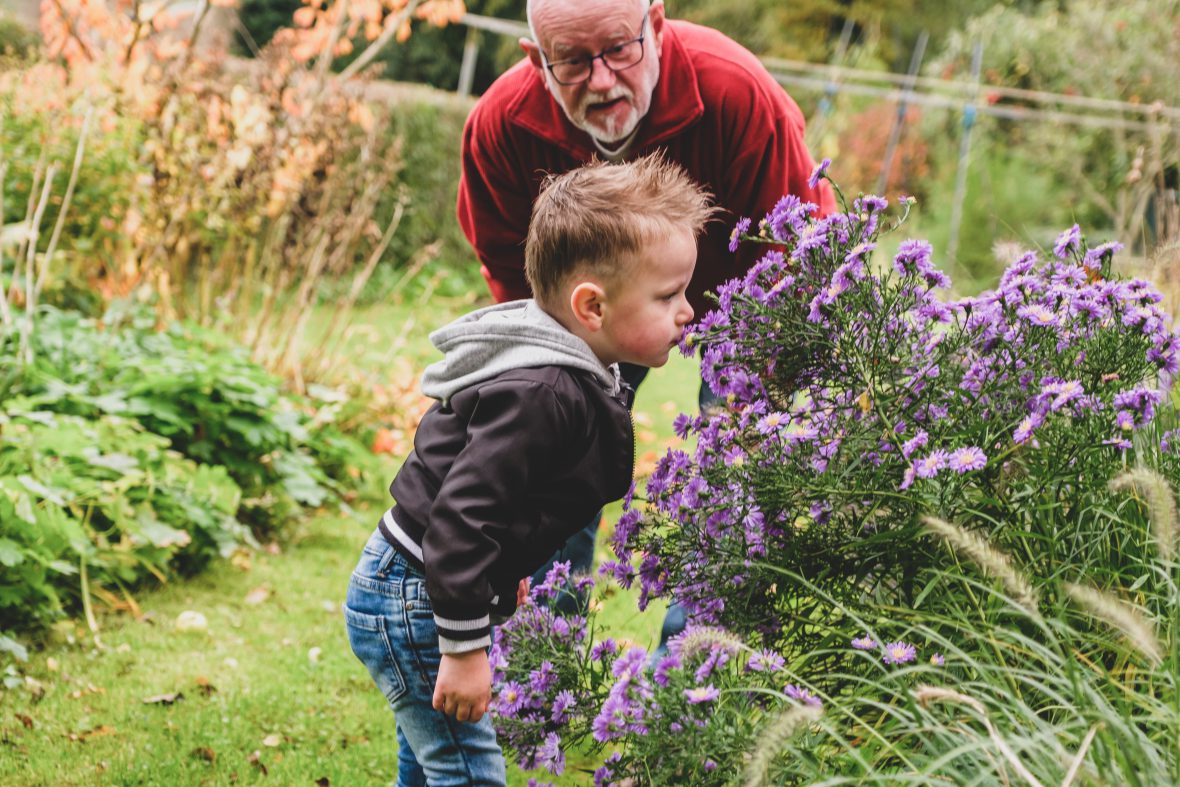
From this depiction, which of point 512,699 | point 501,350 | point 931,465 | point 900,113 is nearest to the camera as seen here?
point 931,465

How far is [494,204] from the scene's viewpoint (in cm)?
319

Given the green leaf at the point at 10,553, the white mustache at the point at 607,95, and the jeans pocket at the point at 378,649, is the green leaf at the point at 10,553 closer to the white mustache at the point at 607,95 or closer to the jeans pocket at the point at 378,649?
the jeans pocket at the point at 378,649

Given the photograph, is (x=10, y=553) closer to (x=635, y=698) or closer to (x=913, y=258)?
(x=635, y=698)

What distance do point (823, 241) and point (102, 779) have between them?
2225 mm

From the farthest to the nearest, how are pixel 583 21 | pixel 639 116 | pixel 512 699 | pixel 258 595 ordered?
pixel 258 595 → pixel 639 116 → pixel 583 21 → pixel 512 699

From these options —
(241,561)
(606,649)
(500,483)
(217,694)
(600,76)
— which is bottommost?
(241,561)

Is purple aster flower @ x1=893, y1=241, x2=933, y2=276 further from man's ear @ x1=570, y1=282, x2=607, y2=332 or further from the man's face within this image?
the man's face

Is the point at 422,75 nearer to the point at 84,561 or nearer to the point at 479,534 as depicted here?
the point at 84,561

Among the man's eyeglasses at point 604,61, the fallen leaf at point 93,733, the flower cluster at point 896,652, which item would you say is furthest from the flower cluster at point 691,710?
the fallen leaf at point 93,733

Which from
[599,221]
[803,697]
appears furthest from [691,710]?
[599,221]

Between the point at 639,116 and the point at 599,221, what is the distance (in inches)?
33.1

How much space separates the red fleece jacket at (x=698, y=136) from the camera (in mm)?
2807

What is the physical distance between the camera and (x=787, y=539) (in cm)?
217

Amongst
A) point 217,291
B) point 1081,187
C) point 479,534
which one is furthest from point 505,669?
point 1081,187
